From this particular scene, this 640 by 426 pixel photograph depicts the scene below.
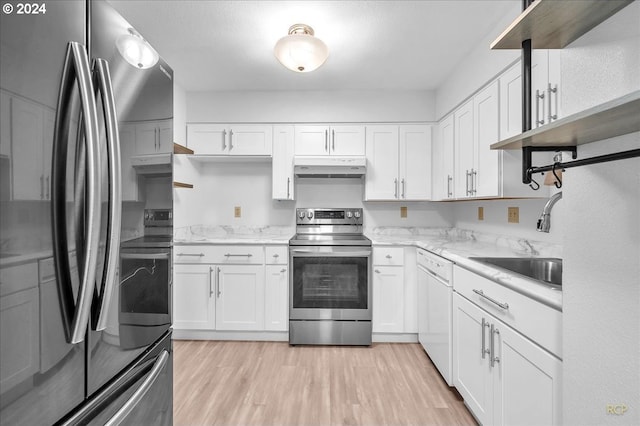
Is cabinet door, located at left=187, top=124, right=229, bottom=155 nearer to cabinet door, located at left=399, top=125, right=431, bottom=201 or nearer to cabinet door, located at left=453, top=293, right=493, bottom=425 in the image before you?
cabinet door, located at left=399, top=125, right=431, bottom=201

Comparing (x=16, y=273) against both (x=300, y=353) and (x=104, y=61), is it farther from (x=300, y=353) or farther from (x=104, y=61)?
(x=300, y=353)

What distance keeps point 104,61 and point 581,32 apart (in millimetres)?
1399

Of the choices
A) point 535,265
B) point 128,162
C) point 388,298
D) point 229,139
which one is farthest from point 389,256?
point 128,162

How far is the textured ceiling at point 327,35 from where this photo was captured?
6.53 ft

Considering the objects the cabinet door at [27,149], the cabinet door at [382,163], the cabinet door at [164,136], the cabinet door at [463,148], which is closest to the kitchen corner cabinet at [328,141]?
the cabinet door at [382,163]

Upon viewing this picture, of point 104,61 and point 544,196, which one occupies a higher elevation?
point 104,61

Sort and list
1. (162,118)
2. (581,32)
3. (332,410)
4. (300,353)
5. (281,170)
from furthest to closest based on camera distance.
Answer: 1. (281,170)
2. (300,353)
3. (332,410)
4. (162,118)
5. (581,32)

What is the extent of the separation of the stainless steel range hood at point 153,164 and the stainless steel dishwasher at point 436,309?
179 centimetres

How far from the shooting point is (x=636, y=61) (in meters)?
0.86

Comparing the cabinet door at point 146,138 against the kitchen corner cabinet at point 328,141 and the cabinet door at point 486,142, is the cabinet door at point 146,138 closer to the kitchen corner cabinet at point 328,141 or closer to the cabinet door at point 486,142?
the cabinet door at point 486,142

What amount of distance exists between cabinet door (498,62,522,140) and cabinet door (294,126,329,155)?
166 centimetres

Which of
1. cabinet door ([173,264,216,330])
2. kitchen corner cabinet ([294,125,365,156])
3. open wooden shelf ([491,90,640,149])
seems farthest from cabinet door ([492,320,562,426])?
cabinet door ([173,264,216,330])

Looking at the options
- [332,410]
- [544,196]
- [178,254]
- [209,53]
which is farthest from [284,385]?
[209,53]

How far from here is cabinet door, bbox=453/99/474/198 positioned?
8.29 ft
